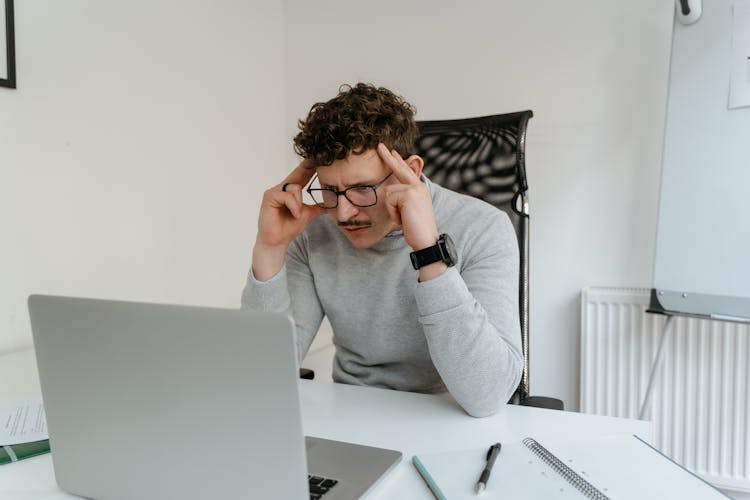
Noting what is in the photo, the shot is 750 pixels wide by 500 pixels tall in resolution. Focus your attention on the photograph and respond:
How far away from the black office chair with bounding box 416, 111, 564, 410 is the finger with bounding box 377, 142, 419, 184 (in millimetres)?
414

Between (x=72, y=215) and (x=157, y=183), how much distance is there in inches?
11.0

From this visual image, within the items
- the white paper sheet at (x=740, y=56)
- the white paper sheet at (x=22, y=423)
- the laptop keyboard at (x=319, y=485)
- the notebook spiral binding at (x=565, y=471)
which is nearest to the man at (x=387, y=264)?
the notebook spiral binding at (x=565, y=471)

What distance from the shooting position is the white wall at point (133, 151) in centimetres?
135

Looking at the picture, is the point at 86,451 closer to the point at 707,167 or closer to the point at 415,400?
the point at 415,400

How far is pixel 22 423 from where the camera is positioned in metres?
0.89

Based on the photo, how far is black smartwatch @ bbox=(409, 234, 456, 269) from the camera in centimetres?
93

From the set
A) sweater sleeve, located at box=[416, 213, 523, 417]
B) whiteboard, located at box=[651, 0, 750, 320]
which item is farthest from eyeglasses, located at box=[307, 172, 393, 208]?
whiteboard, located at box=[651, 0, 750, 320]

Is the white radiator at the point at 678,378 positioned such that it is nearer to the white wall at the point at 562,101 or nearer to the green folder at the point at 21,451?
the white wall at the point at 562,101

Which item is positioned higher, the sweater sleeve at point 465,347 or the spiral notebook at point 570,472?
the sweater sleeve at point 465,347

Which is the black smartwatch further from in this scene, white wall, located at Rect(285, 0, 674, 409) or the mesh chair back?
white wall, located at Rect(285, 0, 674, 409)

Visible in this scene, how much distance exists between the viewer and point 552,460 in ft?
2.36

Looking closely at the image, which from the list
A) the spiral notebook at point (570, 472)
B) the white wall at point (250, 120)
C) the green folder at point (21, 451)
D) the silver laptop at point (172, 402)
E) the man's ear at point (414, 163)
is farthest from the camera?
the white wall at point (250, 120)

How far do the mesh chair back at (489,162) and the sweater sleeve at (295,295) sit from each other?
421mm

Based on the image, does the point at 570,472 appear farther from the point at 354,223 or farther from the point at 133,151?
the point at 133,151
